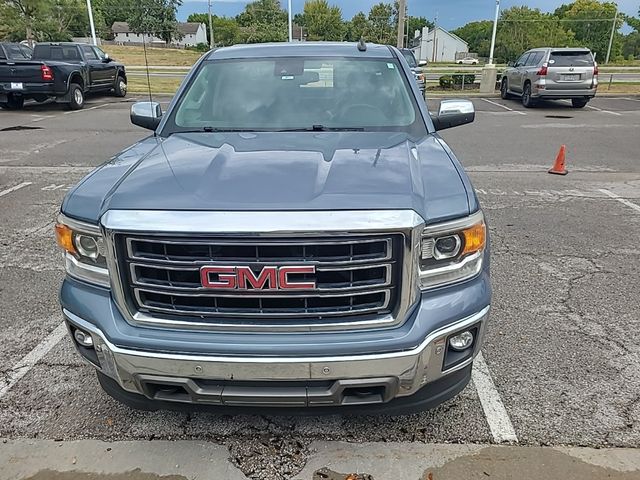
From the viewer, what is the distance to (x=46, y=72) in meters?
14.8

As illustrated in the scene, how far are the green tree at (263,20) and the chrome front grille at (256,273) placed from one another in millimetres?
65068

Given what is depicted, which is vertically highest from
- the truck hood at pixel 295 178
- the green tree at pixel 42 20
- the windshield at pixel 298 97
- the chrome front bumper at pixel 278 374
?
the green tree at pixel 42 20

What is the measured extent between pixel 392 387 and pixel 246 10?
8951cm

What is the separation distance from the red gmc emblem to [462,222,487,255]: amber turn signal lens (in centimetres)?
68

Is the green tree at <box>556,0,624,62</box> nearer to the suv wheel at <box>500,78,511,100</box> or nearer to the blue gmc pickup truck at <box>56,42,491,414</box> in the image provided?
the suv wheel at <box>500,78,511,100</box>

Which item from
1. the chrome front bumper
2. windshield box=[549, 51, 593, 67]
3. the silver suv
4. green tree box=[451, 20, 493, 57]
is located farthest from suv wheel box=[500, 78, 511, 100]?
Answer: green tree box=[451, 20, 493, 57]

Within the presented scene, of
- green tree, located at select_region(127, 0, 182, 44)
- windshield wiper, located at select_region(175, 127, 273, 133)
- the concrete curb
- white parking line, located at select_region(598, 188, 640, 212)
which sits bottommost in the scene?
white parking line, located at select_region(598, 188, 640, 212)

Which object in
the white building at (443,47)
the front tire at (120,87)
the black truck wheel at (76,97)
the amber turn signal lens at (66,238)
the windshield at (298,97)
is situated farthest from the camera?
the white building at (443,47)

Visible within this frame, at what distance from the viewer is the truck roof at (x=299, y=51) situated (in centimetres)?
402

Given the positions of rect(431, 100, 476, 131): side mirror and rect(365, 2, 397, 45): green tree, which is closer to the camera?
rect(431, 100, 476, 131): side mirror

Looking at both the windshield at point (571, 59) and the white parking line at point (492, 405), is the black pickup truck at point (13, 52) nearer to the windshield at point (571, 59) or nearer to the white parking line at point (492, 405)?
the windshield at point (571, 59)

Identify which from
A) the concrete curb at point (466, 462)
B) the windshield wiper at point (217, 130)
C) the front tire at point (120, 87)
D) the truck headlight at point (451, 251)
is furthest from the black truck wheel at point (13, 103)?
the truck headlight at point (451, 251)

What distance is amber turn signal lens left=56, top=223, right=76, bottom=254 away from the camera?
7.88 feet

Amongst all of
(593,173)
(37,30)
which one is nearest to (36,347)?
(593,173)
